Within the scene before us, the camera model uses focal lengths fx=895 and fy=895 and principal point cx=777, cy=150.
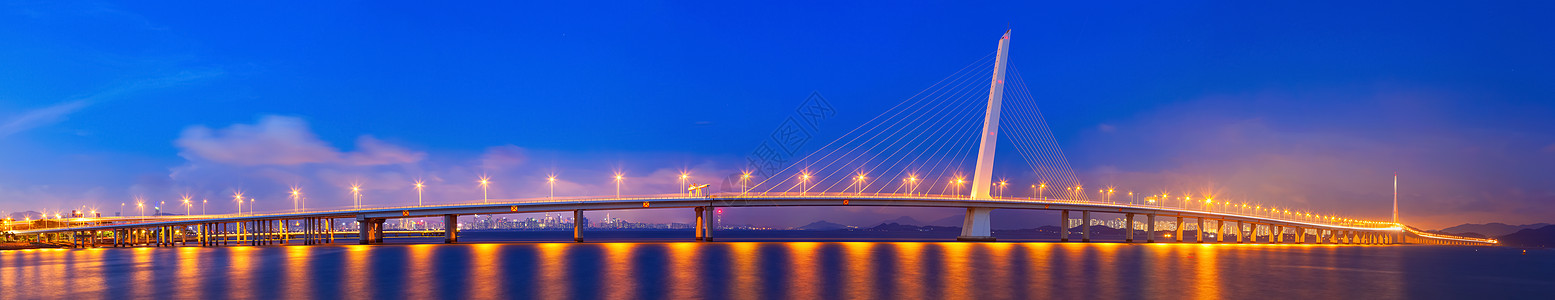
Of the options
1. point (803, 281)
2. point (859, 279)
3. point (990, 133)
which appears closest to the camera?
point (803, 281)

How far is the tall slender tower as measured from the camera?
338ft

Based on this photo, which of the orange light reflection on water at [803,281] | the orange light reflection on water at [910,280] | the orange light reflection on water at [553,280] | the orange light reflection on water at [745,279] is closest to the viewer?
the orange light reflection on water at [803,281]

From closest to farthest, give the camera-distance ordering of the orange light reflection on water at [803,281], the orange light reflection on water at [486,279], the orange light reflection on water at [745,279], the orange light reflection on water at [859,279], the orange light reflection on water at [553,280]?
1. the orange light reflection on water at [803,281]
2. the orange light reflection on water at [859,279]
3. the orange light reflection on water at [745,279]
4. the orange light reflection on water at [553,280]
5. the orange light reflection on water at [486,279]

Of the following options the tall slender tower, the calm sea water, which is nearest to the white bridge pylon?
the tall slender tower

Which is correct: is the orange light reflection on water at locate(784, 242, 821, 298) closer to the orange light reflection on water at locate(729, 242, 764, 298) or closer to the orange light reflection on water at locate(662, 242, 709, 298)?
the orange light reflection on water at locate(729, 242, 764, 298)

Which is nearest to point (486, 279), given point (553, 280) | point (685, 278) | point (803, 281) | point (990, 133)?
point (553, 280)

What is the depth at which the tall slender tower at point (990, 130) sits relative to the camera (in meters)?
103

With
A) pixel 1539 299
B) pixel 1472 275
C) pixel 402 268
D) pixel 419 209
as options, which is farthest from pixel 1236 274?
pixel 419 209

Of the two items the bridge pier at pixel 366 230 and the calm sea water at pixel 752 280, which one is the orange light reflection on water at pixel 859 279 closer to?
the calm sea water at pixel 752 280

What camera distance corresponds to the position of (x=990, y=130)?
337 ft

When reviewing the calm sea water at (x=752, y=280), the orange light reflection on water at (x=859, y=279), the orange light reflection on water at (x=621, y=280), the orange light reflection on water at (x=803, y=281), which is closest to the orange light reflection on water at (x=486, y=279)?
the calm sea water at (x=752, y=280)

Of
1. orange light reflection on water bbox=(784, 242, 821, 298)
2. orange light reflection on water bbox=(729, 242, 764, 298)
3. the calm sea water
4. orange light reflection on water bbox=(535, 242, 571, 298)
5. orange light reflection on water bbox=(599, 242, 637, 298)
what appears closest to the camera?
orange light reflection on water bbox=(784, 242, 821, 298)

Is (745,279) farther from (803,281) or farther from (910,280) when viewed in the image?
(910,280)

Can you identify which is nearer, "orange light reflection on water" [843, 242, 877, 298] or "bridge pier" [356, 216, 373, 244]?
"orange light reflection on water" [843, 242, 877, 298]
